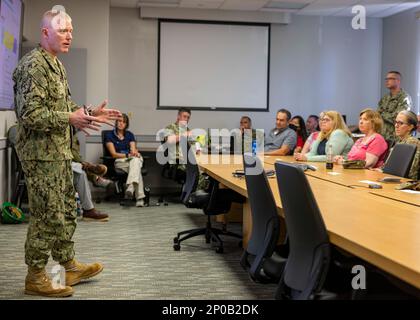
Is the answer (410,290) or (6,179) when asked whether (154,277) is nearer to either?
(410,290)

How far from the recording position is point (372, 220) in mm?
2324

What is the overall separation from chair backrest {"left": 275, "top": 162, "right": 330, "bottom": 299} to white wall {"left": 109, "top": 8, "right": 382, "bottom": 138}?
6.43 metres

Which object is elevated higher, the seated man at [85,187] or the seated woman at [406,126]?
the seated woman at [406,126]

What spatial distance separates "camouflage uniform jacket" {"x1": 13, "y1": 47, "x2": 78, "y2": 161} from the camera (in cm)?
291

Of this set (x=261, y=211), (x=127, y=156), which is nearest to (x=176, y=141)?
(x=127, y=156)

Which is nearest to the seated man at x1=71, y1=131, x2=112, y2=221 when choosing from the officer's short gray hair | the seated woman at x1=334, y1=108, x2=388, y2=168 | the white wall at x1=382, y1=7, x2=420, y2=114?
the seated woman at x1=334, y1=108, x2=388, y2=168

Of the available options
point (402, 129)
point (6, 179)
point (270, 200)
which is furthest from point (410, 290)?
point (6, 179)

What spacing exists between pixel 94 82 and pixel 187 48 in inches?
65.5

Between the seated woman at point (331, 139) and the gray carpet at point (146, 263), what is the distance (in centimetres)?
114

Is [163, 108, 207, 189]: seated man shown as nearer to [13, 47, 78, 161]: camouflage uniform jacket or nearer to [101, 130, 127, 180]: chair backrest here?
[101, 130, 127, 180]: chair backrest

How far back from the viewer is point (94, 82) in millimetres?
7852

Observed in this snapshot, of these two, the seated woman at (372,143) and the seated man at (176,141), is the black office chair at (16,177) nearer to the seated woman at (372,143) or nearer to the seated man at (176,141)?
the seated man at (176,141)

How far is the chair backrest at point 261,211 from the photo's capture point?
8.68 ft

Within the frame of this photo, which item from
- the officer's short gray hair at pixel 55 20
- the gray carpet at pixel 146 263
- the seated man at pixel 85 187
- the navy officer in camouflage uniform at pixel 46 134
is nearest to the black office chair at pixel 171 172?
the gray carpet at pixel 146 263
